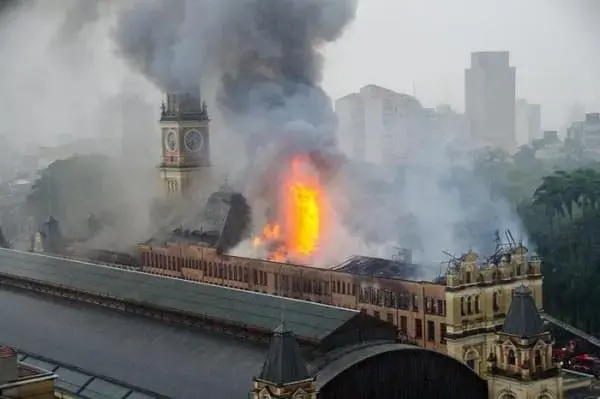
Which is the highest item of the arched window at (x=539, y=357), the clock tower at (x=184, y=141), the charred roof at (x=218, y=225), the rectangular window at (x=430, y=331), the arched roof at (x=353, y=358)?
the clock tower at (x=184, y=141)

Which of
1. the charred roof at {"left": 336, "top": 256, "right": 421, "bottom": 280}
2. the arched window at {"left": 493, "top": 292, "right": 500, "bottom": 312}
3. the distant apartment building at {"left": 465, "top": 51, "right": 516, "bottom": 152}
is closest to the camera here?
the arched window at {"left": 493, "top": 292, "right": 500, "bottom": 312}

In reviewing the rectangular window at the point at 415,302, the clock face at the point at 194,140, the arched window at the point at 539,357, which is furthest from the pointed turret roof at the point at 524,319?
the clock face at the point at 194,140

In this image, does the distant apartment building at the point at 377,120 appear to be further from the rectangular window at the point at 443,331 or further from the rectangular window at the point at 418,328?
the rectangular window at the point at 443,331

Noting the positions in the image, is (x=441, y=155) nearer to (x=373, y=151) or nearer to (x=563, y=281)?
(x=373, y=151)

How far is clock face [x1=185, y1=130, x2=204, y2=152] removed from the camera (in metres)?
53.9

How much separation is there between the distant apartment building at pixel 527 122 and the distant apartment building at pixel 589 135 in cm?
300

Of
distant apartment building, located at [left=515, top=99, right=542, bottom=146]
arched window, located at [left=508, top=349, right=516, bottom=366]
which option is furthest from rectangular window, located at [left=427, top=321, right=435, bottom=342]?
distant apartment building, located at [left=515, top=99, right=542, bottom=146]

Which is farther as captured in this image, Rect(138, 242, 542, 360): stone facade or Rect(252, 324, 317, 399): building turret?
Rect(138, 242, 542, 360): stone facade

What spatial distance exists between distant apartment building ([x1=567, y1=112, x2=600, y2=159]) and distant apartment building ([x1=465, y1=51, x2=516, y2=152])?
637 cm

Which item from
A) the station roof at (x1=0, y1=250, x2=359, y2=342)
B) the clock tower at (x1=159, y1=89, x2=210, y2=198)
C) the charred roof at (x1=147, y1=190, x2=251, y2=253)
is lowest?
the station roof at (x1=0, y1=250, x2=359, y2=342)

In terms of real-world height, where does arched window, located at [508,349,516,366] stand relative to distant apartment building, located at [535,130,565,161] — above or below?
below

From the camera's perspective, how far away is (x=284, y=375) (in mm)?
17250

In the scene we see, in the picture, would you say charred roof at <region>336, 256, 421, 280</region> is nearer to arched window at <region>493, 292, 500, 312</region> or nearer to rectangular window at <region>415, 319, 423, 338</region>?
rectangular window at <region>415, 319, 423, 338</region>

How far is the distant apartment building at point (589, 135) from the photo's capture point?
86.8 metres
